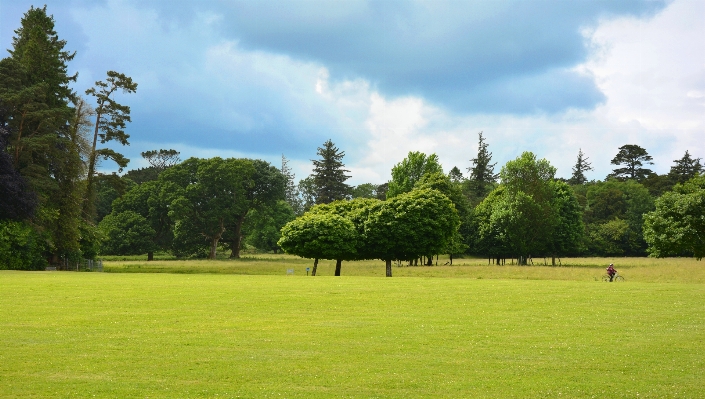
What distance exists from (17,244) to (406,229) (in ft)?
128

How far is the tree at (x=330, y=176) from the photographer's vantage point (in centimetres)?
12531

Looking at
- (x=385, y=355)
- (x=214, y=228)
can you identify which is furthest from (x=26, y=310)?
(x=214, y=228)

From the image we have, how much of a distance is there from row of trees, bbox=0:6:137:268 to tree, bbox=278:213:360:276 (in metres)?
23.1

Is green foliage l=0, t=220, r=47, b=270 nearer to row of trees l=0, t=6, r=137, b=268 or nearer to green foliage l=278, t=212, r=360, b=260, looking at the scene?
row of trees l=0, t=6, r=137, b=268

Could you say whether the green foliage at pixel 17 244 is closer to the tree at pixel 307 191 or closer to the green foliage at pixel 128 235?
the green foliage at pixel 128 235

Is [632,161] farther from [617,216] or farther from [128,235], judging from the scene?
[128,235]

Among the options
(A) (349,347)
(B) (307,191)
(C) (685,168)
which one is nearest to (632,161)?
(C) (685,168)

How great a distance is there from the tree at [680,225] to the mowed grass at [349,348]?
39600 millimetres

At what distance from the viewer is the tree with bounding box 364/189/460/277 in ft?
215

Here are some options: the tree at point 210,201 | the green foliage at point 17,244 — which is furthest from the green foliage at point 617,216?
the green foliage at point 17,244

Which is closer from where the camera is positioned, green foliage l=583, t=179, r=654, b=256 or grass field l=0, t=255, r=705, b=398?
grass field l=0, t=255, r=705, b=398

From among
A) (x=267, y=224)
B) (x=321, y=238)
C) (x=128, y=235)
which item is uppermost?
(x=267, y=224)

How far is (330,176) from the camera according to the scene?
126m

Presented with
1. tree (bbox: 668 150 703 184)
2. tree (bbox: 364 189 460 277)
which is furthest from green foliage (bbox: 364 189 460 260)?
tree (bbox: 668 150 703 184)
